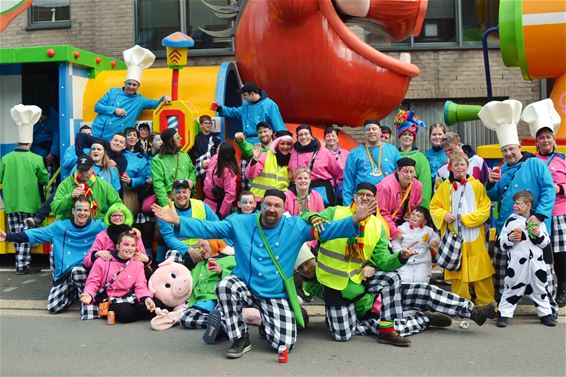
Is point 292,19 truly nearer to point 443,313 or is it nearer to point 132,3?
point 443,313

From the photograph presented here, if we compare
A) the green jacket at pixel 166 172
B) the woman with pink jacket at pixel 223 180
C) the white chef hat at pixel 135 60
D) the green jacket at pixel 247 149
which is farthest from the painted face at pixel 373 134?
the white chef hat at pixel 135 60

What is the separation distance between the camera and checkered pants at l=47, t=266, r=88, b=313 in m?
6.52

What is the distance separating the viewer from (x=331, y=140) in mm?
7695

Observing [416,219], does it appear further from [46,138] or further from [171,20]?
[171,20]

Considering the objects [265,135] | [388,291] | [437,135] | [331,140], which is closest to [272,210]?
[388,291]

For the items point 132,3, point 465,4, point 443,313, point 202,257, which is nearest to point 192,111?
point 202,257

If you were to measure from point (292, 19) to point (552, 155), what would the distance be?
3057mm

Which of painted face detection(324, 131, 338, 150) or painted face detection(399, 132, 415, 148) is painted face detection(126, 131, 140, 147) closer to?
painted face detection(324, 131, 338, 150)

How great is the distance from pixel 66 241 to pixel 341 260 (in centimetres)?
270

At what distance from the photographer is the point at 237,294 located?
518cm

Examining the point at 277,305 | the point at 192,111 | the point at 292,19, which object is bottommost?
the point at 277,305

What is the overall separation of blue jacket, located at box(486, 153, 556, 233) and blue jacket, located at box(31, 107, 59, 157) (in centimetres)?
559

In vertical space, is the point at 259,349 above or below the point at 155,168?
below

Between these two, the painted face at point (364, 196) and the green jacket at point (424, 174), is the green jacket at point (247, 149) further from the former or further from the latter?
the painted face at point (364, 196)
